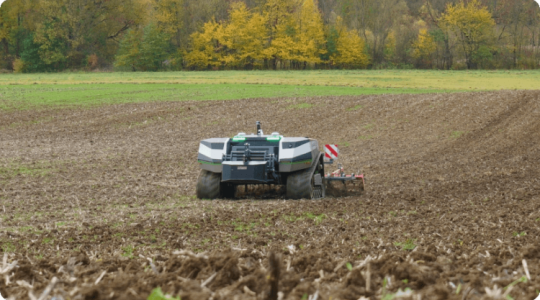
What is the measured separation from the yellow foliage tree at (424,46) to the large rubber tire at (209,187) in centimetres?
6334

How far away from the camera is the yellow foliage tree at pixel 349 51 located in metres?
76.9

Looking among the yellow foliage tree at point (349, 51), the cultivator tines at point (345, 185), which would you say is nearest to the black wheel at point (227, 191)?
the cultivator tines at point (345, 185)

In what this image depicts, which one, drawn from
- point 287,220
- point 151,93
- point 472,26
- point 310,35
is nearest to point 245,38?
point 310,35

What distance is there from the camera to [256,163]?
38.3 ft

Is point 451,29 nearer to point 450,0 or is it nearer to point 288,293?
point 450,0

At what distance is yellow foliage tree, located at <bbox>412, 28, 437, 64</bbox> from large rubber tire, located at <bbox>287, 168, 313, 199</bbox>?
62.9 metres

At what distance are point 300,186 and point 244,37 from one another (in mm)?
66394

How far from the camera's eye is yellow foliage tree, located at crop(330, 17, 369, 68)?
252ft

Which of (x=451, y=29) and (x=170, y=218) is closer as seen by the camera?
(x=170, y=218)

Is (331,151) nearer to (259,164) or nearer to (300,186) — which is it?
(300,186)

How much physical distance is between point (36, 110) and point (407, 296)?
31783 millimetres

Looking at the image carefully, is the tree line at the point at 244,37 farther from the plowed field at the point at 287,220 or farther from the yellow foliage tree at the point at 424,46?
the plowed field at the point at 287,220

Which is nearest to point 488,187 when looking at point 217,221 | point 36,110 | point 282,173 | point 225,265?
point 282,173

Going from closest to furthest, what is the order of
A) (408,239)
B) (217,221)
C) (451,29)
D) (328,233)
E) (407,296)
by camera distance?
(407,296)
(408,239)
(328,233)
(217,221)
(451,29)
